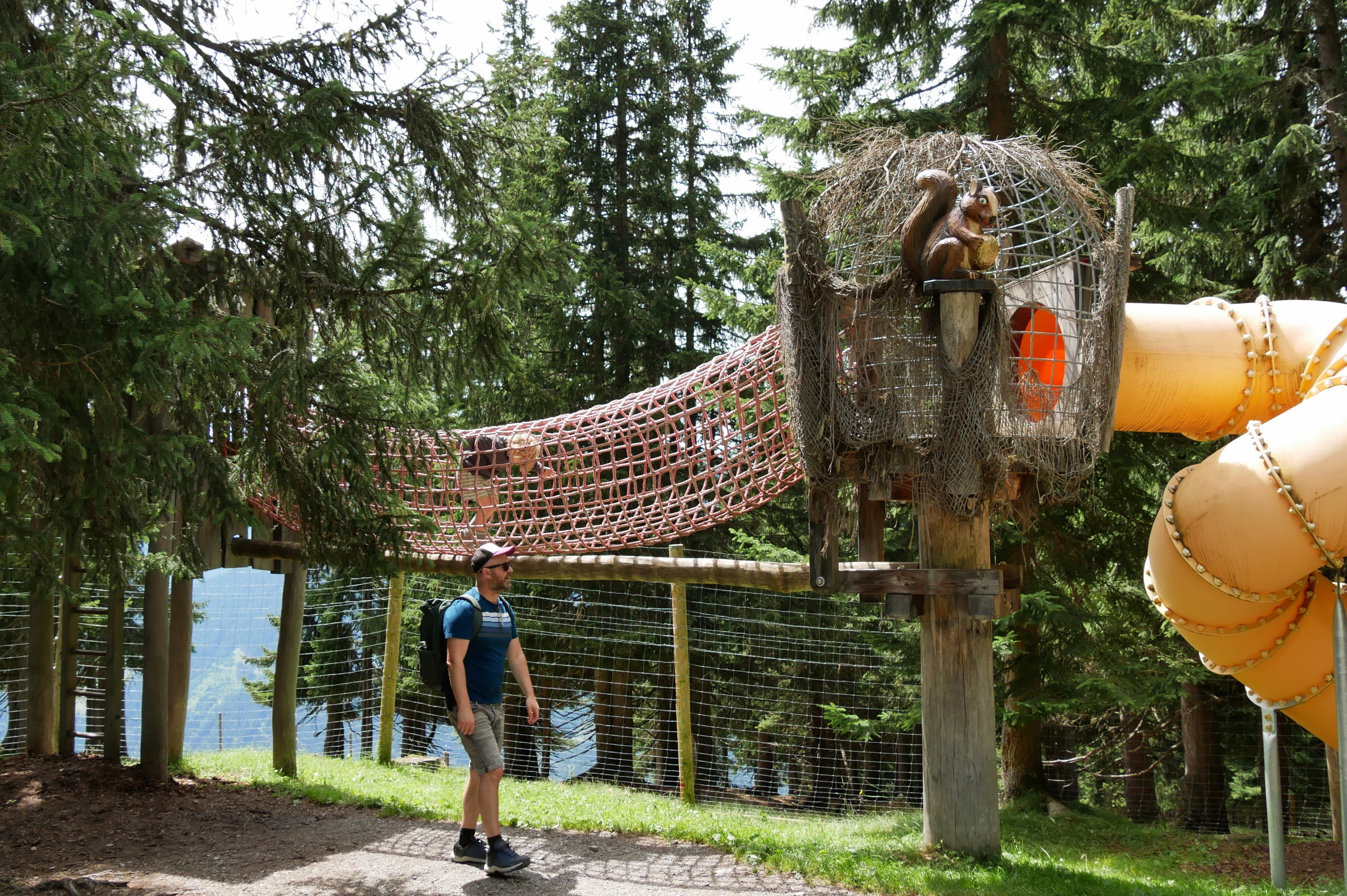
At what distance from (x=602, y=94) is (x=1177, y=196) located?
685 centimetres

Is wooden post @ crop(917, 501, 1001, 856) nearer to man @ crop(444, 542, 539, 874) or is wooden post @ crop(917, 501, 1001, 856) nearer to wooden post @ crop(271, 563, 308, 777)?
man @ crop(444, 542, 539, 874)

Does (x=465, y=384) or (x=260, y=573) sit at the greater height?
(x=465, y=384)

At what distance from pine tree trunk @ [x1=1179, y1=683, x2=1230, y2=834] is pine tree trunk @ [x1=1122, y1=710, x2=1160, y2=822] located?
0.57 m

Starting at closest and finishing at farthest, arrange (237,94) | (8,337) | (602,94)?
(8,337) → (237,94) → (602,94)

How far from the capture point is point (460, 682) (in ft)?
14.1

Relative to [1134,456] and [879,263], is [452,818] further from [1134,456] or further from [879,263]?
[1134,456]

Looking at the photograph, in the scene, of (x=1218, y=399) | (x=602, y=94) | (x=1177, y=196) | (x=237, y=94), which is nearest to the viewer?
(x=1218, y=399)

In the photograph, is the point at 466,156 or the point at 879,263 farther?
the point at 466,156

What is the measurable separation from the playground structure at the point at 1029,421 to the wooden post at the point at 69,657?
2.95m

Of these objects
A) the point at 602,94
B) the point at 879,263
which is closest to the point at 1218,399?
the point at 879,263

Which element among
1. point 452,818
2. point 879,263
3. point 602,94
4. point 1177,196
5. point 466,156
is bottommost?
point 452,818

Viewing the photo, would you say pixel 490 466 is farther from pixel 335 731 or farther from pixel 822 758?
pixel 822 758

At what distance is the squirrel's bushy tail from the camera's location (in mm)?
4352

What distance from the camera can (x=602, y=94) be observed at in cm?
1291
